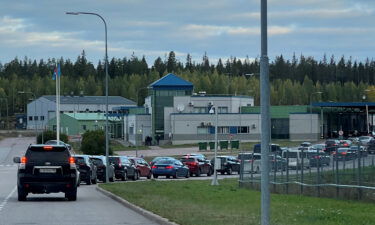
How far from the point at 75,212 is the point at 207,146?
3013 inches

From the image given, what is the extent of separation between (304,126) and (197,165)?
178 feet

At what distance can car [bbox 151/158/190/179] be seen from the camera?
56.6m

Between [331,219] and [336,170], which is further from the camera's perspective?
[336,170]

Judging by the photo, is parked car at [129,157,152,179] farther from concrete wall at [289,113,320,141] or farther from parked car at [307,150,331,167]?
concrete wall at [289,113,320,141]

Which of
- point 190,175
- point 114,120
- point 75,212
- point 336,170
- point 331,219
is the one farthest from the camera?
point 114,120

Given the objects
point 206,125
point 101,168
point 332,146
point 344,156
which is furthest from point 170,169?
point 206,125

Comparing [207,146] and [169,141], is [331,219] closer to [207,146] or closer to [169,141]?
[207,146]

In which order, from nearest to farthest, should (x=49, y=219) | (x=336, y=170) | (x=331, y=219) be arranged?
(x=331, y=219) < (x=49, y=219) < (x=336, y=170)

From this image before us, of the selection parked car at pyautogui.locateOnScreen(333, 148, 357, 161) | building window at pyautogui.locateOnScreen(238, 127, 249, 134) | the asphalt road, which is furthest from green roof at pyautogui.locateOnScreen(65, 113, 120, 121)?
parked car at pyautogui.locateOnScreen(333, 148, 357, 161)

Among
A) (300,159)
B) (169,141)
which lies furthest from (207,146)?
(300,159)

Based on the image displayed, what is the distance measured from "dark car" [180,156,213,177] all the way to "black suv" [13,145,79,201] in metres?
29.4

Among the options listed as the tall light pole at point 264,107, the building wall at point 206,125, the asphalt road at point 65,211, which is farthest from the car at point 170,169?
the building wall at point 206,125

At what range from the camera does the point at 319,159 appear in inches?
1232

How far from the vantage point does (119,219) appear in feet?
75.6
